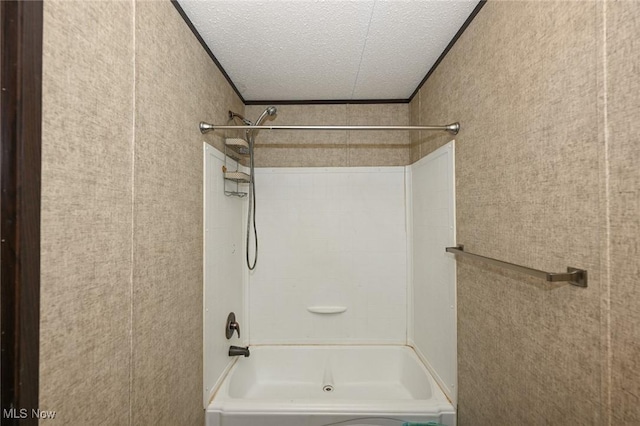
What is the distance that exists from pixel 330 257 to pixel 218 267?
83 cm

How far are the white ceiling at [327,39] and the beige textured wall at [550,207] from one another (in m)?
0.22

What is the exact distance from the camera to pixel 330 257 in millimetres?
2082

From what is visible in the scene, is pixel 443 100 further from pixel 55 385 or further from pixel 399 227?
pixel 55 385

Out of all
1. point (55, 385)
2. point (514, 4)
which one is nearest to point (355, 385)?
point (55, 385)

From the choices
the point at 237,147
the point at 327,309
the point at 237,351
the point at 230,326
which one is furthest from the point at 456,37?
the point at 237,351

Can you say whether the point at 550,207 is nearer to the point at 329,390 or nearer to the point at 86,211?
the point at 86,211

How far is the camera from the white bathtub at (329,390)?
1.36 metres

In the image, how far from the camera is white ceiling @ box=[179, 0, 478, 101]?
112 centimetres

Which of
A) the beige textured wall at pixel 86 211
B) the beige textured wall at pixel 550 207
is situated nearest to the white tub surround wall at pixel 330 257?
the beige textured wall at pixel 550 207

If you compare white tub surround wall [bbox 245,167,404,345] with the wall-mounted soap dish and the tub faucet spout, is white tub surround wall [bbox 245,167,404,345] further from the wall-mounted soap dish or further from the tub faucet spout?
the tub faucet spout

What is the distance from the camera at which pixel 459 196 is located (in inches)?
52.0

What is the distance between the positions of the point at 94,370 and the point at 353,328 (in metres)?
1.65

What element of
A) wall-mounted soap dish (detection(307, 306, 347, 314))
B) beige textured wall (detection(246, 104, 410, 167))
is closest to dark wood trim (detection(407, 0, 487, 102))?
beige textured wall (detection(246, 104, 410, 167))

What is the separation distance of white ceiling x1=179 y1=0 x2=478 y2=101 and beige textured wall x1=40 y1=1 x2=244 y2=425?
207 millimetres
